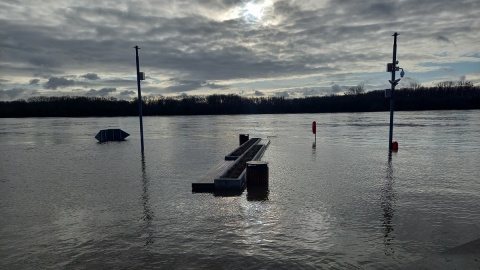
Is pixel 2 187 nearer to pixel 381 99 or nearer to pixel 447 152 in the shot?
pixel 447 152

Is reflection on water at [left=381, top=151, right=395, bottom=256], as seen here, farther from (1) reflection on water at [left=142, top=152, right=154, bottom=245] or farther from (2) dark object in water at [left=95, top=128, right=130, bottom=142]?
(2) dark object in water at [left=95, top=128, right=130, bottom=142]

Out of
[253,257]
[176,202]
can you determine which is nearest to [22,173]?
[176,202]

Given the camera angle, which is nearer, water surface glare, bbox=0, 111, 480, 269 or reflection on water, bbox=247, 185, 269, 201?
water surface glare, bbox=0, 111, 480, 269

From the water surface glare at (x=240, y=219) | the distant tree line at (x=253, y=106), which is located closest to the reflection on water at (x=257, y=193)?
the water surface glare at (x=240, y=219)

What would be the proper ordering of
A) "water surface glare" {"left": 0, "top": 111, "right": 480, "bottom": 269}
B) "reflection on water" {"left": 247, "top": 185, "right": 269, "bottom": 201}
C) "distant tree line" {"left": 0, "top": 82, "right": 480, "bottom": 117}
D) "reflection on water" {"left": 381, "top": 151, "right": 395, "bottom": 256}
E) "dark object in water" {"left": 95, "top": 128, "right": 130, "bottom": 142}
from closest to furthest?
"water surface glare" {"left": 0, "top": 111, "right": 480, "bottom": 269} < "reflection on water" {"left": 381, "top": 151, "right": 395, "bottom": 256} < "reflection on water" {"left": 247, "top": 185, "right": 269, "bottom": 201} < "dark object in water" {"left": 95, "top": 128, "right": 130, "bottom": 142} < "distant tree line" {"left": 0, "top": 82, "right": 480, "bottom": 117}

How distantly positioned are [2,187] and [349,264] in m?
12.4

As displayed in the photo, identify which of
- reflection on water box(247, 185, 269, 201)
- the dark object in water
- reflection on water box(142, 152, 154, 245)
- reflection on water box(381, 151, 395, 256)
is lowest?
reflection on water box(142, 152, 154, 245)

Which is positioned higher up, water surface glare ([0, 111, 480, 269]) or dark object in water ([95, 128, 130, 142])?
dark object in water ([95, 128, 130, 142])

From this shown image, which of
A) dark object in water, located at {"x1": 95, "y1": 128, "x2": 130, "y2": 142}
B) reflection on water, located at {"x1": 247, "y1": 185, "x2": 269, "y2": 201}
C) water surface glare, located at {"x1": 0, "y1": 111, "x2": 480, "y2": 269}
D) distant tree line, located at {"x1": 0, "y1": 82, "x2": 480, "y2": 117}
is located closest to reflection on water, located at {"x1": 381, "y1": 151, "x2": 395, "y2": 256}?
water surface glare, located at {"x1": 0, "y1": 111, "x2": 480, "y2": 269}

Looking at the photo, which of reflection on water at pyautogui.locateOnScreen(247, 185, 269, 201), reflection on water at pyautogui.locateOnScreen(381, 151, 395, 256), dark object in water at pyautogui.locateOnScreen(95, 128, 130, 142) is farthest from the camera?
dark object in water at pyautogui.locateOnScreen(95, 128, 130, 142)

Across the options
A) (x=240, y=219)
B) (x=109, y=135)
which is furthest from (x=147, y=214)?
(x=109, y=135)

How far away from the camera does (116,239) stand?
678cm

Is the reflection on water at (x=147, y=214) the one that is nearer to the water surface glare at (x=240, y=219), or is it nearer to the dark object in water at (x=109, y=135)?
the water surface glare at (x=240, y=219)

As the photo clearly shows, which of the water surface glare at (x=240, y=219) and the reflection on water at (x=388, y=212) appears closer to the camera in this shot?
the water surface glare at (x=240, y=219)
